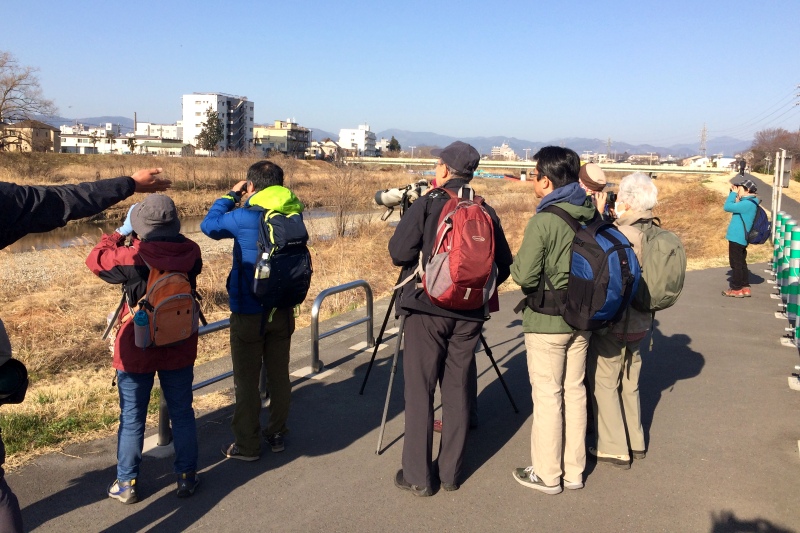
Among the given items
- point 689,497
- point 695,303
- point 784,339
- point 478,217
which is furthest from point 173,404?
point 695,303

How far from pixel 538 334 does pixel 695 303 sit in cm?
639

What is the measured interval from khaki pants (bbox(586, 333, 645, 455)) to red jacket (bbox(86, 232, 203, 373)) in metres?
2.59

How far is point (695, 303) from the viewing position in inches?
352

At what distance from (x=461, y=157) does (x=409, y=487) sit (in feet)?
6.42

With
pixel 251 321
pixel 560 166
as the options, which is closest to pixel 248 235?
pixel 251 321

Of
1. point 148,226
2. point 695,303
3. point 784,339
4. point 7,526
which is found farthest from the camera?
point 695,303

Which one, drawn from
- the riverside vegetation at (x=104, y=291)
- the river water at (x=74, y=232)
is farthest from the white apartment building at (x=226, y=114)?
the river water at (x=74, y=232)

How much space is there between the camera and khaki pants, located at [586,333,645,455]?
156 inches

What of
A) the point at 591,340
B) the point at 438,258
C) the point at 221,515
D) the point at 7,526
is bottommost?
the point at 221,515

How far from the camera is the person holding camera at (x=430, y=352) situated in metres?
3.48

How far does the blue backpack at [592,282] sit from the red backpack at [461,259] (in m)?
0.41

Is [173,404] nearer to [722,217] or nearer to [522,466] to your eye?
[522,466]

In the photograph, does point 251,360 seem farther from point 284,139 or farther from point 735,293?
point 284,139

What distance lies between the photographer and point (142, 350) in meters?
3.30
